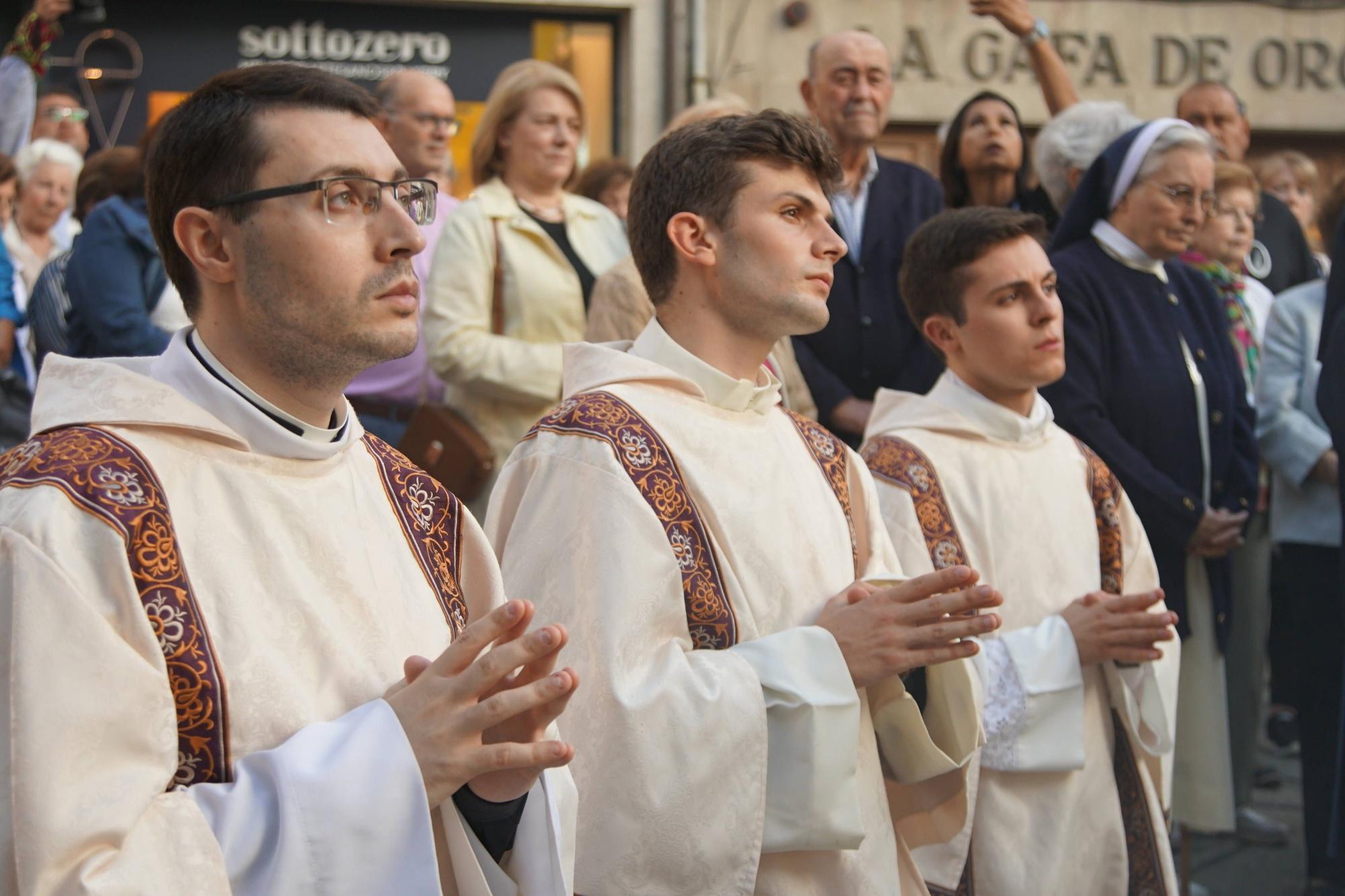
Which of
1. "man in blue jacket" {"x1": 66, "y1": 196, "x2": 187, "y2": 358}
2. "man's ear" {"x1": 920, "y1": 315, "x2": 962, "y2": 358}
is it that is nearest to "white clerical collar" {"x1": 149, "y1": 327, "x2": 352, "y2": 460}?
"man's ear" {"x1": 920, "y1": 315, "x2": 962, "y2": 358}

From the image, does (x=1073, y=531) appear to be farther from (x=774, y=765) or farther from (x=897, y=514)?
(x=774, y=765)

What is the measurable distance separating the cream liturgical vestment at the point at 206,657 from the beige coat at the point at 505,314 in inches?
98.4

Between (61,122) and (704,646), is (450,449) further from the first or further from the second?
(61,122)

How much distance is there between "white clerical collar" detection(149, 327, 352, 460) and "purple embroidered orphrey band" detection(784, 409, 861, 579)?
1309mm

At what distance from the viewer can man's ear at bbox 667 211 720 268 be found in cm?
319

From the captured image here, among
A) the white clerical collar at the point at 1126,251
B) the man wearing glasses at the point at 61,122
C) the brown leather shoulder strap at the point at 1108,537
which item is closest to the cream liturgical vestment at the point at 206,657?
the brown leather shoulder strap at the point at 1108,537

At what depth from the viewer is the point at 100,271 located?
484cm

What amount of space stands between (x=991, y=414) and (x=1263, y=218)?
3.75m

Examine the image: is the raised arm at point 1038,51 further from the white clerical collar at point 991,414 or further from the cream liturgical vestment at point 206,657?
the cream liturgical vestment at point 206,657

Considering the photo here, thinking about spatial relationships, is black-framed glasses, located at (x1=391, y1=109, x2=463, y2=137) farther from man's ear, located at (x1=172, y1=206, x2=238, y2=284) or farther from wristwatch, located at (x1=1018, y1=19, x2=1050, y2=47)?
man's ear, located at (x1=172, y1=206, x2=238, y2=284)

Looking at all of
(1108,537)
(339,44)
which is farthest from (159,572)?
(339,44)

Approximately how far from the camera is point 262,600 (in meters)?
2.02

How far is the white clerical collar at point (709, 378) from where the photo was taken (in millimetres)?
3105

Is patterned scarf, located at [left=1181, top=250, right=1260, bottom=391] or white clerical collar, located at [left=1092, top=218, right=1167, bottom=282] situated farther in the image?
patterned scarf, located at [left=1181, top=250, right=1260, bottom=391]
